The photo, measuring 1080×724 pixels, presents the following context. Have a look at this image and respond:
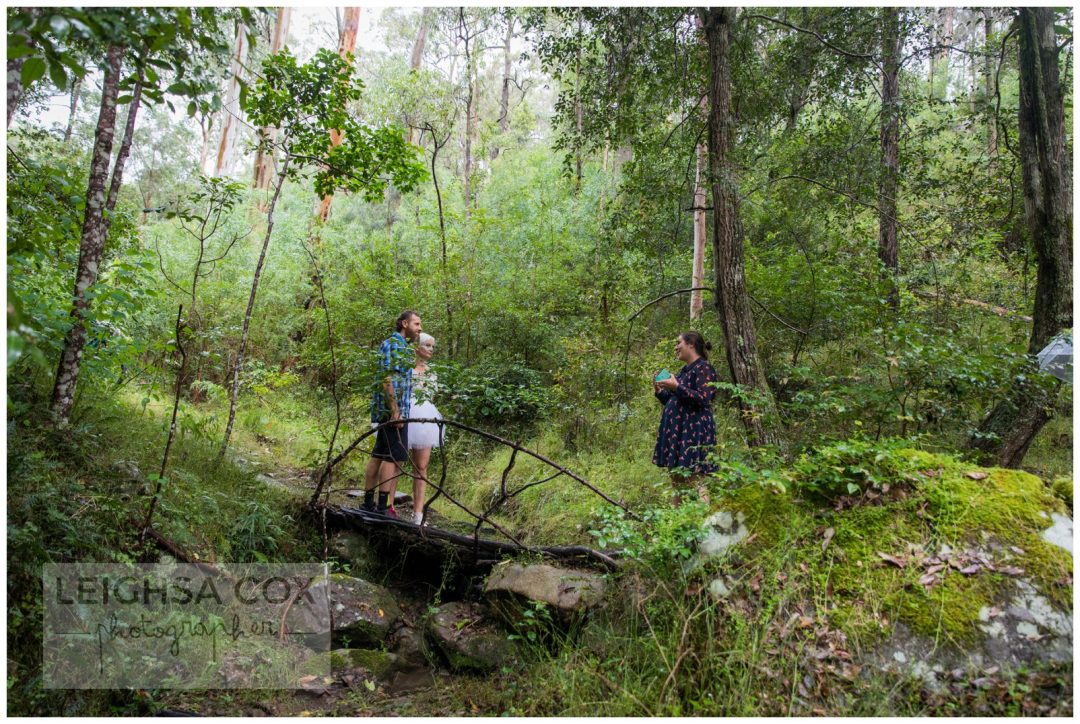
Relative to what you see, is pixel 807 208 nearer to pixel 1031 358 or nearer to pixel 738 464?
pixel 1031 358

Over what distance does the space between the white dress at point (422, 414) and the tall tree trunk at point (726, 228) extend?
2.93 m

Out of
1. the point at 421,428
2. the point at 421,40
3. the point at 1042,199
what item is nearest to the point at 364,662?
the point at 421,428

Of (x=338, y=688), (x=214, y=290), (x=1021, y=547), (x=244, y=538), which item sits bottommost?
(x=338, y=688)

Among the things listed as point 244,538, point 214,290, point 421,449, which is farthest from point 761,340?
point 214,290

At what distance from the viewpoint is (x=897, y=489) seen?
3.05 metres

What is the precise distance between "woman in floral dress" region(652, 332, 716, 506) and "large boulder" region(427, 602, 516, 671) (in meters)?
1.83

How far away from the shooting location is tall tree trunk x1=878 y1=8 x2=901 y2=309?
22.8 feet

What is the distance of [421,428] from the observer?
5.12m

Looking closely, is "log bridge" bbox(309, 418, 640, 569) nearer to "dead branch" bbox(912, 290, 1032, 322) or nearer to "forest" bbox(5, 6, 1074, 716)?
"forest" bbox(5, 6, 1074, 716)

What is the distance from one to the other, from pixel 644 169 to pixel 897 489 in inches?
206

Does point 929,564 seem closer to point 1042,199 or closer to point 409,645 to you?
point 409,645

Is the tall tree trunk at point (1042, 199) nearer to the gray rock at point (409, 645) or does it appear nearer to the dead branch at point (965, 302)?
the dead branch at point (965, 302)

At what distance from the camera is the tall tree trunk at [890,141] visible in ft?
22.8

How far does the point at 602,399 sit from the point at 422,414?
3211mm
